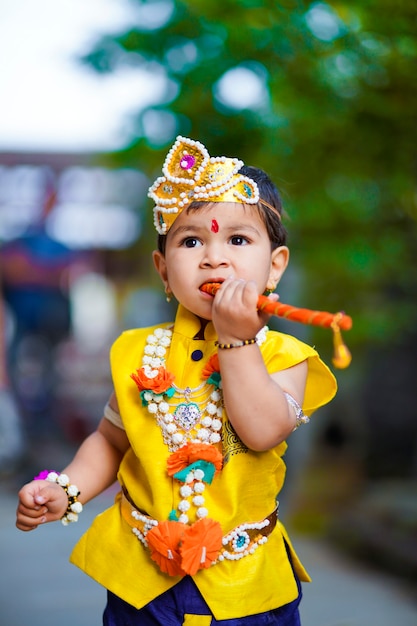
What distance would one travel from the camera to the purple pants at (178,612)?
165cm

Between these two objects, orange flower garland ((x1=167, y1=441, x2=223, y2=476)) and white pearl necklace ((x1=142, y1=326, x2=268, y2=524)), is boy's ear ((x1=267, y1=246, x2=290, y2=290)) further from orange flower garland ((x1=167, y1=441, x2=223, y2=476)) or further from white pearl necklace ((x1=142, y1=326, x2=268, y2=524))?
orange flower garland ((x1=167, y1=441, x2=223, y2=476))

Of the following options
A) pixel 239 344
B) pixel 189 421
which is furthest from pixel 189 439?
pixel 239 344

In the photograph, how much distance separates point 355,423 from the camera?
842cm

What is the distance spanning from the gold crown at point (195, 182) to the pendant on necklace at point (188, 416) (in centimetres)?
38

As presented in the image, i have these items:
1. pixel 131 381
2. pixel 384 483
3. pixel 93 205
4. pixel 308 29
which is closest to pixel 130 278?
pixel 93 205

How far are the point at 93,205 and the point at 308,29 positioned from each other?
9838mm

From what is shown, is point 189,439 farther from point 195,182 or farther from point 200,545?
point 195,182

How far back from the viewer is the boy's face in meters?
1.65

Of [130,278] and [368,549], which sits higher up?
[368,549]

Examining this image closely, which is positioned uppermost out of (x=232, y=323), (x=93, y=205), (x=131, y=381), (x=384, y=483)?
(x=232, y=323)

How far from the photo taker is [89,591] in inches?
145

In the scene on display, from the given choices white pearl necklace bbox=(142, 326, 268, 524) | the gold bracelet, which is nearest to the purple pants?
white pearl necklace bbox=(142, 326, 268, 524)

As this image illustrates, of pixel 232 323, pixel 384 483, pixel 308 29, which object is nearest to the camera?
pixel 232 323

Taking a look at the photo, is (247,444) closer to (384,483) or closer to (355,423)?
(384,483)
